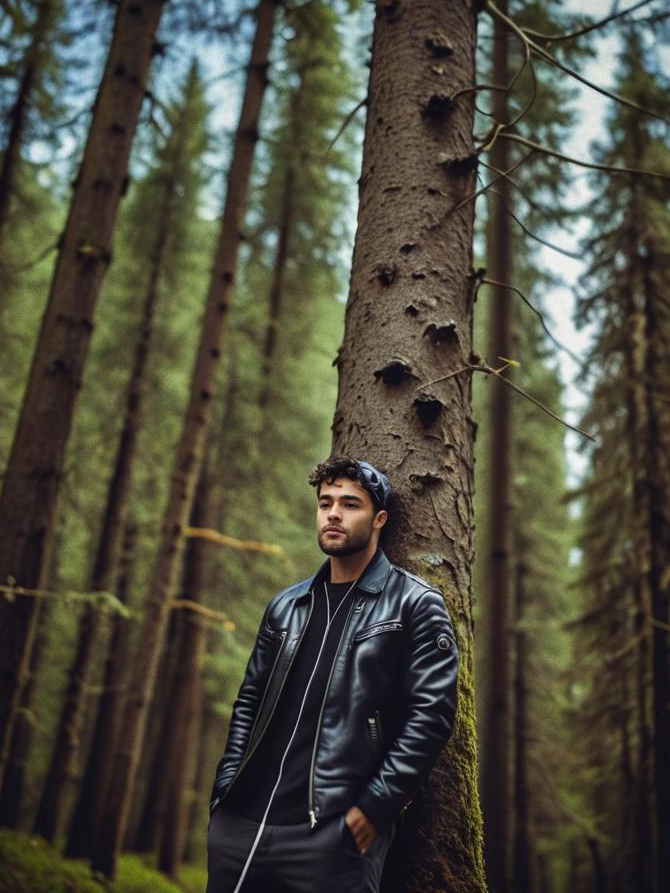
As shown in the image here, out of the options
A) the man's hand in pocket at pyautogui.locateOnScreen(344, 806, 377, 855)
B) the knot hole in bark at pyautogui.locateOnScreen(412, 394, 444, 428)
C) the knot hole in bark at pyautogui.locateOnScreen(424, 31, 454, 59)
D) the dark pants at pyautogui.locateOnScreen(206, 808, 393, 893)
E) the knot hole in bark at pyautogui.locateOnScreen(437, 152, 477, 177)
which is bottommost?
the dark pants at pyautogui.locateOnScreen(206, 808, 393, 893)

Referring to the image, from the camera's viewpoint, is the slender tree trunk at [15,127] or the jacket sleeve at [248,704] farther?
the slender tree trunk at [15,127]

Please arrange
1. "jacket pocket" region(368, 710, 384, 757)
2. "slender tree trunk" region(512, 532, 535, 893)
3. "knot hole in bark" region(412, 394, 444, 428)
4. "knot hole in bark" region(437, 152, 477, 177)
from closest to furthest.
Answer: "jacket pocket" region(368, 710, 384, 757) < "knot hole in bark" region(412, 394, 444, 428) < "knot hole in bark" region(437, 152, 477, 177) < "slender tree trunk" region(512, 532, 535, 893)

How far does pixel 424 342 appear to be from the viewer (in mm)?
3021

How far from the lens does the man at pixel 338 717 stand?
2.12m

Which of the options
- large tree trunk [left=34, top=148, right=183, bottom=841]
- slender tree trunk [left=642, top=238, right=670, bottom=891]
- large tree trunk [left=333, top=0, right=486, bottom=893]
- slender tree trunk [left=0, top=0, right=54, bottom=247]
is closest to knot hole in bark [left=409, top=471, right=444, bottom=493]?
large tree trunk [left=333, top=0, right=486, bottom=893]

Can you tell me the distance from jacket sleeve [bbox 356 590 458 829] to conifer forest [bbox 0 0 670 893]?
32 centimetres

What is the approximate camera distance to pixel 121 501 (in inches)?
527

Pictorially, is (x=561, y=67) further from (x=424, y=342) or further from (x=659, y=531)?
(x=659, y=531)

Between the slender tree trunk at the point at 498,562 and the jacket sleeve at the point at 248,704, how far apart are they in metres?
6.83

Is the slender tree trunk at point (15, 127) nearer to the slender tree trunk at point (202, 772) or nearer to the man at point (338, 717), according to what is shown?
the man at point (338, 717)

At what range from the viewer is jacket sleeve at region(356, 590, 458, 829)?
2.11 metres

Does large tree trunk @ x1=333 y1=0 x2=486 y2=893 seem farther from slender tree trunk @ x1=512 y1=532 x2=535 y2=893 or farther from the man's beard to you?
slender tree trunk @ x1=512 y1=532 x2=535 y2=893

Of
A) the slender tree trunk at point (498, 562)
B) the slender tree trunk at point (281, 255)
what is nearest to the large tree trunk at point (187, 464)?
the slender tree trunk at point (281, 255)

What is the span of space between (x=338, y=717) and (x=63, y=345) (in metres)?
4.65
